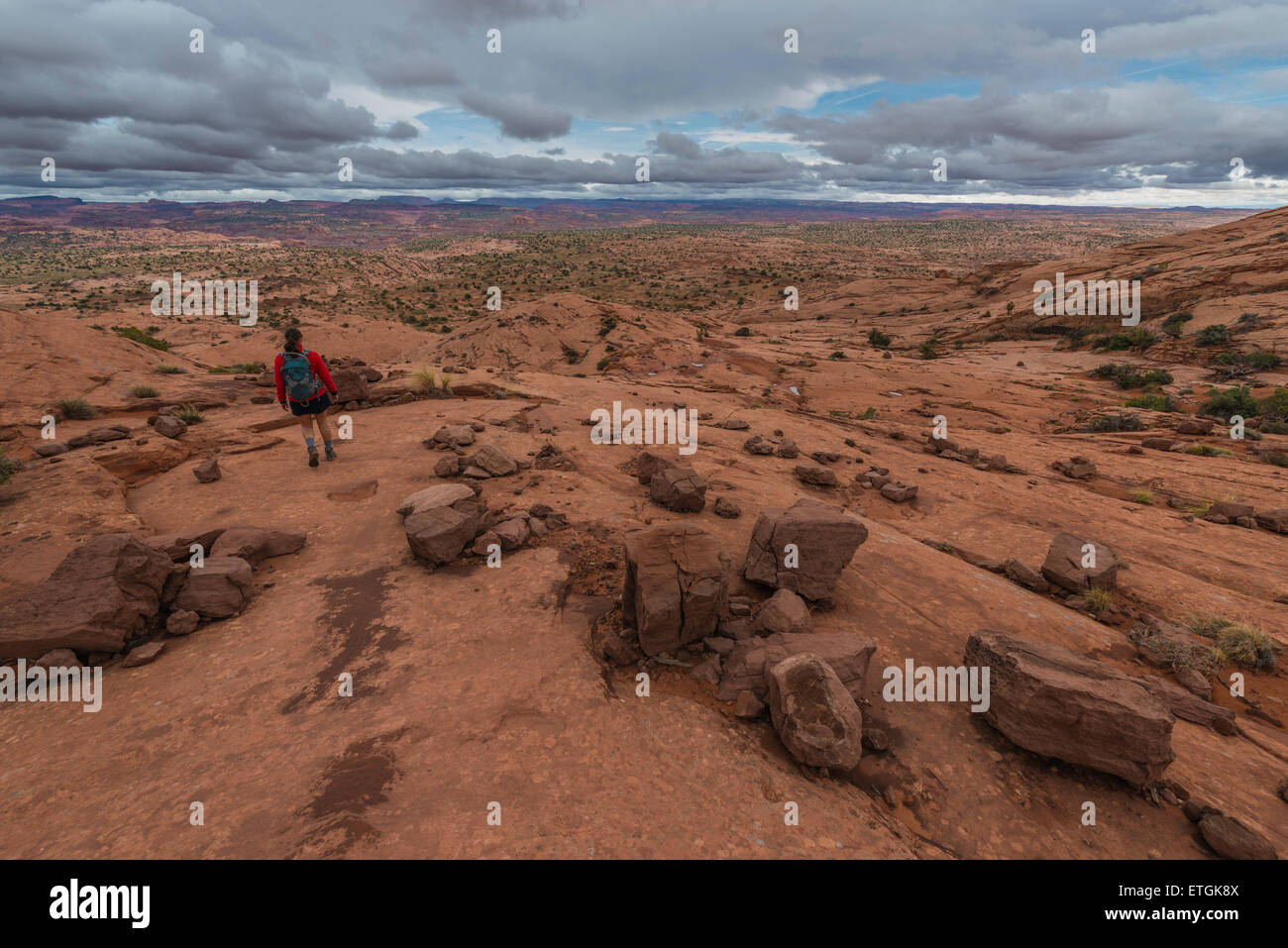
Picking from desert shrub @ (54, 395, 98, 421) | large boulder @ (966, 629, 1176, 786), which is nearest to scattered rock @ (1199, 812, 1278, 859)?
large boulder @ (966, 629, 1176, 786)

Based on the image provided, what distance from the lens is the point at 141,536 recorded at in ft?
21.5

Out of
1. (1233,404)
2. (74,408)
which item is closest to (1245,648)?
(1233,404)

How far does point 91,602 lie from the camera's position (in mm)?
4965

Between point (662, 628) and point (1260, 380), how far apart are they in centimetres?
2702

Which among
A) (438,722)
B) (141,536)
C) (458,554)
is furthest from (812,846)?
(141,536)

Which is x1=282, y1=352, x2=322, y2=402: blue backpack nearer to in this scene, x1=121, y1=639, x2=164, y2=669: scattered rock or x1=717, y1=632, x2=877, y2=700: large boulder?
x1=121, y1=639, x2=164, y2=669: scattered rock

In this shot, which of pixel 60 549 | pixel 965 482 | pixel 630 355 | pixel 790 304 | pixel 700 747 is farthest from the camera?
pixel 790 304

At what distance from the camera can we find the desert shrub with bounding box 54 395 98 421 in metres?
10.1

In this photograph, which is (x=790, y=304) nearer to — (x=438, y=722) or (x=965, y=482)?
(x=965, y=482)

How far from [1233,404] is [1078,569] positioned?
16664 millimetres

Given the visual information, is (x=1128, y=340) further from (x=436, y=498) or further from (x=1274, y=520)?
(x=436, y=498)

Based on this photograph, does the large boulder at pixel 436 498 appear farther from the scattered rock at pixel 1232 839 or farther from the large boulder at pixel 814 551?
the scattered rock at pixel 1232 839

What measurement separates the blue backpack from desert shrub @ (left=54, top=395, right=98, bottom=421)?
487 cm

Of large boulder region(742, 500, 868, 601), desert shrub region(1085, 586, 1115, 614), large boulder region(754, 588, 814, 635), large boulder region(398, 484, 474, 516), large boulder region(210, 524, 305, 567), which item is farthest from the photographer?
large boulder region(398, 484, 474, 516)
